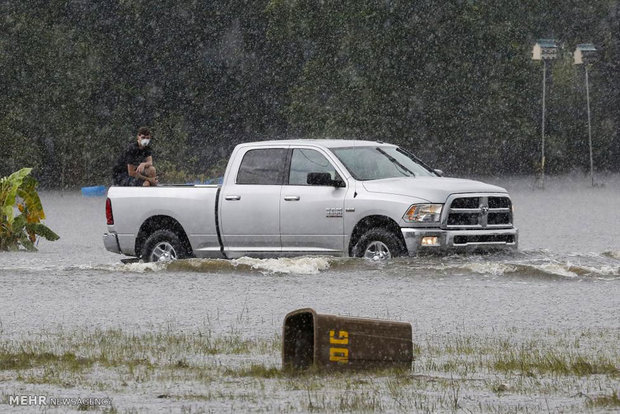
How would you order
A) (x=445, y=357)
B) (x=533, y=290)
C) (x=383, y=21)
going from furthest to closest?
(x=383, y=21) < (x=533, y=290) < (x=445, y=357)

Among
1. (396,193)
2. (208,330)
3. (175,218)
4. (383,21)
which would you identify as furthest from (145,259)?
(383,21)

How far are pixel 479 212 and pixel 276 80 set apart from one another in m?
37.0

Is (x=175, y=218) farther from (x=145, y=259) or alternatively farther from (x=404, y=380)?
(x=404, y=380)

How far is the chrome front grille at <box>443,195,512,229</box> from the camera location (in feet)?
53.0

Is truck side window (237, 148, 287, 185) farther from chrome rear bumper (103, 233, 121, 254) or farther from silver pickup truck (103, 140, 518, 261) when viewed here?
chrome rear bumper (103, 233, 121, 254)

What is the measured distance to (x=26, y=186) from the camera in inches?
865

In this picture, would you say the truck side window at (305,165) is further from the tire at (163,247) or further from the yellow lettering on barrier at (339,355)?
the yellow lettering on barrier at (339,355)

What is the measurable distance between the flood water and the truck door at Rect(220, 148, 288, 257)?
0.27m

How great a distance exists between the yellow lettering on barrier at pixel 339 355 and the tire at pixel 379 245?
715 cm

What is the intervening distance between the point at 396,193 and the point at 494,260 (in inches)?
64.7

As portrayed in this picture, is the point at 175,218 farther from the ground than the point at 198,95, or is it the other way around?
the point at 198,95

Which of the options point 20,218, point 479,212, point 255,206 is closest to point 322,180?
point 255,206

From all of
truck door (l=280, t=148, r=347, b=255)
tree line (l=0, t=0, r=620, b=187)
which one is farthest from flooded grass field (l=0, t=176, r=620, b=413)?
tree line (l=0, t=0, r=620, b=187)

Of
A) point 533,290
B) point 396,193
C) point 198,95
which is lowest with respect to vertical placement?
point 533,290
